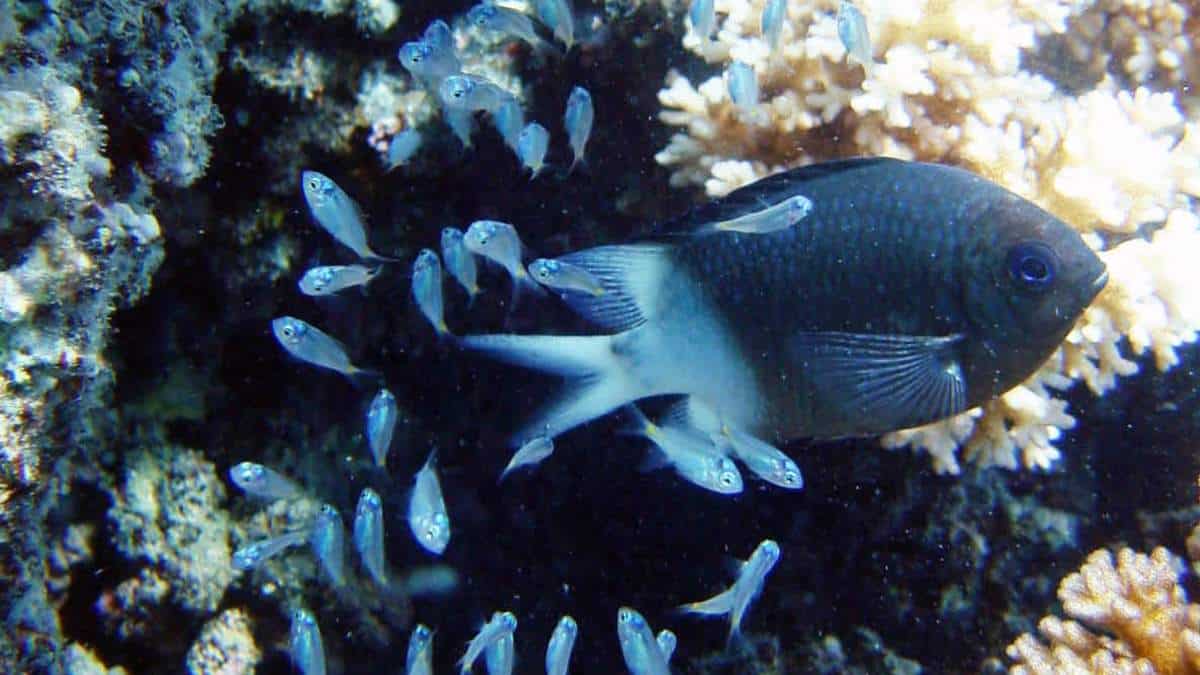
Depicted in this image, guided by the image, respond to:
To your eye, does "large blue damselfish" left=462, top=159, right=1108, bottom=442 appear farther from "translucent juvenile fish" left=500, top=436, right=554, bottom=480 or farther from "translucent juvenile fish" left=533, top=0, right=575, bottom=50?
"translucent juvenile fish" left=533, top=0, right=575, bottom=50

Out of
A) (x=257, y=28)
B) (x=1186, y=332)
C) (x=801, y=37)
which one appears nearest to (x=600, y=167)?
(x=801, y=37)

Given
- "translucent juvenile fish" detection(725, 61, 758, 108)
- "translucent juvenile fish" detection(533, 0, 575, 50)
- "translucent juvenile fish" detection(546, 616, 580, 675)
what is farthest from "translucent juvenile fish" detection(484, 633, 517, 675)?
"translucent juvenile fish" detection(533, 0, 575, 50)

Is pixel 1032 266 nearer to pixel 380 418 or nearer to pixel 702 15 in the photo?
pixel 702 15

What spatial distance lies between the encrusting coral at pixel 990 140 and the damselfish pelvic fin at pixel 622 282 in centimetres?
56

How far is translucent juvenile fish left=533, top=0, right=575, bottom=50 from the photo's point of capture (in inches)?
127

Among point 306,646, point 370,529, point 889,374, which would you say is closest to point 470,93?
point 370,529

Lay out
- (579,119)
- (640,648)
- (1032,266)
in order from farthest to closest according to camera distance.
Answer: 1. (579,119)
2. (640,648)
3. (1032,266)

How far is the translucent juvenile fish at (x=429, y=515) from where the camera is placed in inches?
116

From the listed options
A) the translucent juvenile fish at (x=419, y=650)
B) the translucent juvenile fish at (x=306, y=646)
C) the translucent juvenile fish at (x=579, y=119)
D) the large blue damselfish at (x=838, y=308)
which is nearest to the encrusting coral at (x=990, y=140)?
the translucent juvenile fish at (x=579, y=119)

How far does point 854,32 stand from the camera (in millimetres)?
2889

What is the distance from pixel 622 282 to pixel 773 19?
1194mm

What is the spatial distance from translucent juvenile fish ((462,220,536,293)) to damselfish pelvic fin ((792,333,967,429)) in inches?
47.1

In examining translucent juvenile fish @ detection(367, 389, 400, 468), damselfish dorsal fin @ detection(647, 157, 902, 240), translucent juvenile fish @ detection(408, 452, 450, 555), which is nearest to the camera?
damselfish dorsal fin @ detection(647, 157, 902, 240)

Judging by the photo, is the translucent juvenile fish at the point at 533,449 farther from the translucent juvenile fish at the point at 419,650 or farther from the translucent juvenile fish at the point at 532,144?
the translucent juvenile fish at the point at 532,144
